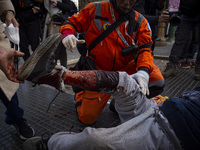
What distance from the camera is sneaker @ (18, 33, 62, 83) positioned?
1047 mm

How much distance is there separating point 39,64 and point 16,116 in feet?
3.06

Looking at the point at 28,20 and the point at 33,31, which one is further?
the point at 33,31

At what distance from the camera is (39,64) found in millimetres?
1066

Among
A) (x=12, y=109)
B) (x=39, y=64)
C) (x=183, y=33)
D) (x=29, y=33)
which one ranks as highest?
(x=39, y=64)

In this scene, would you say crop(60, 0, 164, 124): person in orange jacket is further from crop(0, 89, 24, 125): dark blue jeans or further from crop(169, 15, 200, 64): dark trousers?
crop(169, 15, 200, 64): dark trousers

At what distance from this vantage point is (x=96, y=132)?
40.4 inches

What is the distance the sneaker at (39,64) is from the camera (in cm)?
105

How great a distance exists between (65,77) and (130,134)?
60 centimetres

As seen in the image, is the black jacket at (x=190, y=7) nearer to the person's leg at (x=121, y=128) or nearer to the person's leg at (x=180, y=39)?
the person's leg at (x=180, y=39)

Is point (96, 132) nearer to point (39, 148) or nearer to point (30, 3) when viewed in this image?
point (39, 148)

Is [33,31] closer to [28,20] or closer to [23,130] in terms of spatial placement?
[28,20]

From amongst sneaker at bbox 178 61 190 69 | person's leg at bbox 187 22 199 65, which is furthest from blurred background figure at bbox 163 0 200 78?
sneaker at bbox 178 61 190 69

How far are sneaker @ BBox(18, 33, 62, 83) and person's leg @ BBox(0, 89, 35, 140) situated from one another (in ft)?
2.27

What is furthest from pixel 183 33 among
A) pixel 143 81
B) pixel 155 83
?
pixel 143 81
